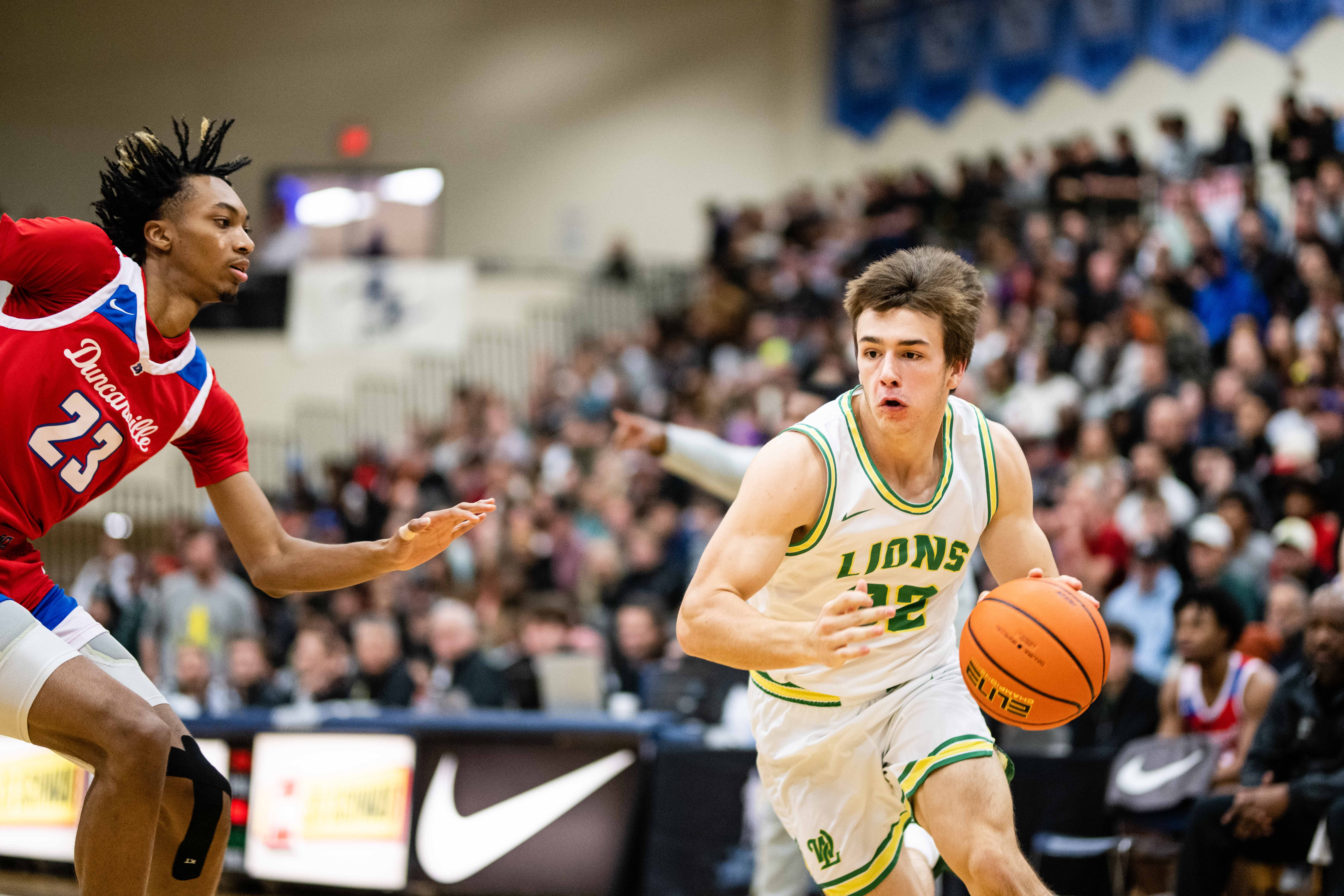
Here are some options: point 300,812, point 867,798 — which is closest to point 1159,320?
point 300,812

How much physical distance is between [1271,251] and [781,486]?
33.8 ft

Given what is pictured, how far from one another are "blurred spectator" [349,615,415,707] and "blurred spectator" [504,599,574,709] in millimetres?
849

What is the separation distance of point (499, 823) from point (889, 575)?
453 centimetres

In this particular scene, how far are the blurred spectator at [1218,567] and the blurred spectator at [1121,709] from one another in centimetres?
108

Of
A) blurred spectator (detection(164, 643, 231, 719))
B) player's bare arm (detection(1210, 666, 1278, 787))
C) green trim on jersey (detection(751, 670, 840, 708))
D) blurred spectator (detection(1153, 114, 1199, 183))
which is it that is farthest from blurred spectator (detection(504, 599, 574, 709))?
blurred spectator (detection(1153, 114, 1199, 183))

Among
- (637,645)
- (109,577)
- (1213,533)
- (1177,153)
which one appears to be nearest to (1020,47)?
(1177,153)

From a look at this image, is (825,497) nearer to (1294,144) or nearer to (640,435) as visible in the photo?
(640,435)

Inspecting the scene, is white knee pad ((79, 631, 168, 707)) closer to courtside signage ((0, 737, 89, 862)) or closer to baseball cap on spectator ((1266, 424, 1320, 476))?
courtside signage ((0, 737, 89, 862))

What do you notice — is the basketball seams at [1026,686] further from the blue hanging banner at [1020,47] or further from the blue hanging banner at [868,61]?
the blue hanging banner at [868,61]

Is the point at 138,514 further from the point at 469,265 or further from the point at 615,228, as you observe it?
the point at 615,228

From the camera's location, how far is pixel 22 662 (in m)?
3.83

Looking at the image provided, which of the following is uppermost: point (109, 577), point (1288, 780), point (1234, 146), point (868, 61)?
point (868, 61)

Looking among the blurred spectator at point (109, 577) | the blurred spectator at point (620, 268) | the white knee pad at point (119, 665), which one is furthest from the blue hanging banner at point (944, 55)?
the white knee pad at point (119, 665)

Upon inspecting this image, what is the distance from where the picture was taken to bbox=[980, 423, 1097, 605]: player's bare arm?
443 centimetres
